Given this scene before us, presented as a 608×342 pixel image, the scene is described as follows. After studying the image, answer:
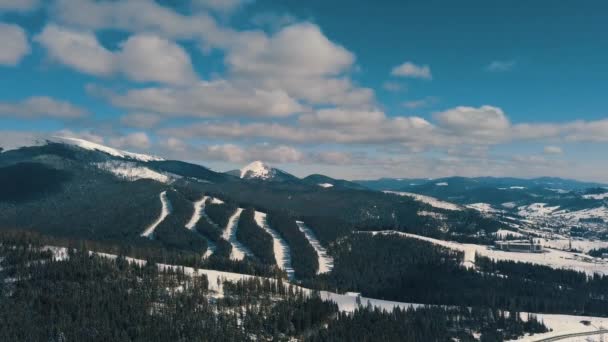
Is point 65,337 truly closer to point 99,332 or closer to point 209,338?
point 99,332

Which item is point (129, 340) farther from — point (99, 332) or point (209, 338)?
point (209, 338)

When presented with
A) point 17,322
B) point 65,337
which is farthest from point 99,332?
point 17,322

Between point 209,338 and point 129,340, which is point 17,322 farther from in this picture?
point 209,338

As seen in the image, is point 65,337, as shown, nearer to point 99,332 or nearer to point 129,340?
point 99,332

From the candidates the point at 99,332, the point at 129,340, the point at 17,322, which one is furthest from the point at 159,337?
the point at 17,322

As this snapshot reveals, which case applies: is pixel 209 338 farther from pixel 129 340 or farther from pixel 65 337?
pixel 65 337

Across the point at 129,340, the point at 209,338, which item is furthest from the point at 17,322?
the point at 209,338
